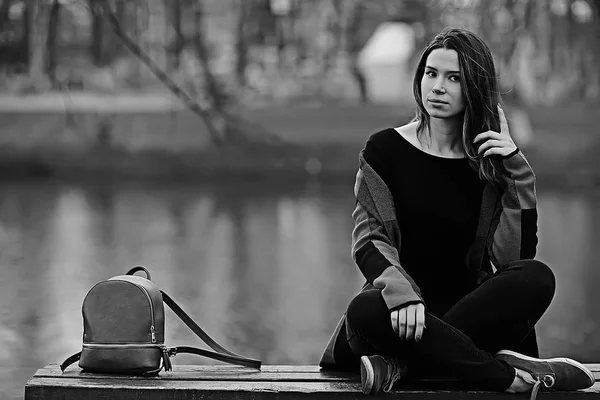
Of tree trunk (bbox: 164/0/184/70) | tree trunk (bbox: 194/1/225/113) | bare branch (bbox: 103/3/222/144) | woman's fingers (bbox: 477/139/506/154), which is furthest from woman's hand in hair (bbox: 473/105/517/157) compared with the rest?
tree trunk (bbox: 164/0/184/70)

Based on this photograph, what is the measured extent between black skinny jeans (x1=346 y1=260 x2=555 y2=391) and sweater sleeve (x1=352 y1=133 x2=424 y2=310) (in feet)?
0.17

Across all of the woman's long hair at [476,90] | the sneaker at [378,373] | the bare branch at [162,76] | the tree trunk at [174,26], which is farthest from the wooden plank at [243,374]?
the tree trunk at [174,26]

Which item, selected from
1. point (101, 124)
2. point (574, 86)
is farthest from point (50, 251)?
point (574, 86)

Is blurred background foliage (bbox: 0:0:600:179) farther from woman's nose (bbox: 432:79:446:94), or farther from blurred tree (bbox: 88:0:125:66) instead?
woman's nose (bbox: 432:79:446:94)

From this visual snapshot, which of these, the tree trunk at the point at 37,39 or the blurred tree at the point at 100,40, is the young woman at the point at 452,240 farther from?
the tree trunk at the point at 37,39

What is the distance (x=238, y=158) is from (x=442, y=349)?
31.1ft

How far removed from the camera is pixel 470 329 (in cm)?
197

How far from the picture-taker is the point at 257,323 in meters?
4.31

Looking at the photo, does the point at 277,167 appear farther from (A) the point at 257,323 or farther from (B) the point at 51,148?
(A) the point at 257,323

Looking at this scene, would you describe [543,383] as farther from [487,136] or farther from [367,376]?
[487,136]

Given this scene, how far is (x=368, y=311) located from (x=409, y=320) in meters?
0.09

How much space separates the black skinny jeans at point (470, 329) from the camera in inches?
75.5

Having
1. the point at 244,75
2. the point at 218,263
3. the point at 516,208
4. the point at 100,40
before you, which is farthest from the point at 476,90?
the point at 100,40

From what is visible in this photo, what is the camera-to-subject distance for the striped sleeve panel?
198cm
